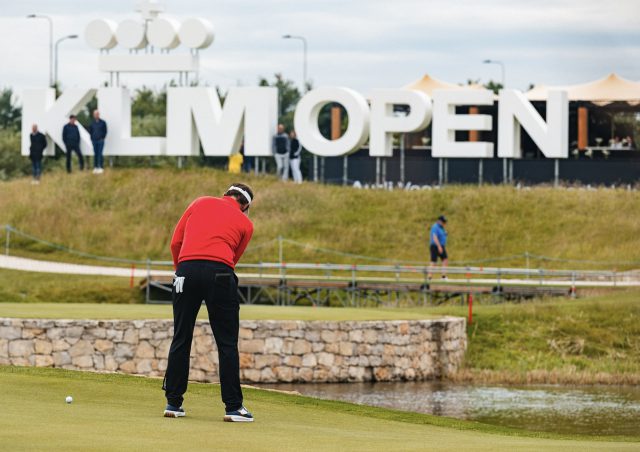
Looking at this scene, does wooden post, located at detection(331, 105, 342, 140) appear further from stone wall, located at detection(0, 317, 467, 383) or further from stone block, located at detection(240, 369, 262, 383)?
stone block, located at detection(240, 369, 262, 383)

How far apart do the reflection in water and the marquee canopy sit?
123 ft

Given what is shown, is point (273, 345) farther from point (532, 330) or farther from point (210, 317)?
point (210, 317)

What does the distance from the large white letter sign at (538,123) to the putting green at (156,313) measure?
23.1 metres

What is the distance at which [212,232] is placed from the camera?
1245 cm

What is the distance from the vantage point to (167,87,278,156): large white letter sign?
53.8 metres

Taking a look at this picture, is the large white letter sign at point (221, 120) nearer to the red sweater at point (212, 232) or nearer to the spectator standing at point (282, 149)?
the spectator standing at point (282, 149)

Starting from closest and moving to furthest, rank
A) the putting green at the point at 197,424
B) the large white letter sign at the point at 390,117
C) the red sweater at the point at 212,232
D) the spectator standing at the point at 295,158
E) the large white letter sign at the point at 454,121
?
the putting green at the point at 197,424
the red sweater at the point at 212,232
the large white letter sign at the point at 390,117
the large white letter sign at the point at 454,121
the spectator standing at the point at 295,158

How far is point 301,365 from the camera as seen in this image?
26.9 meters

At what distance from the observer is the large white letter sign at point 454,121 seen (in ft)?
173

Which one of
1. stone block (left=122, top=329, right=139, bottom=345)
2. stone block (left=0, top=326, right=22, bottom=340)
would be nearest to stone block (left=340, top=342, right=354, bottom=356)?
stone block (left=122, top=329, right=139, bottom=345)

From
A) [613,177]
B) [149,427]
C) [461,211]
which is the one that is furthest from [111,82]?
[149,427]

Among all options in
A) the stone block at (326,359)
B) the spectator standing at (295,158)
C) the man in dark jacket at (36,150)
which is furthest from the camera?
the spectator standing at (295,158)

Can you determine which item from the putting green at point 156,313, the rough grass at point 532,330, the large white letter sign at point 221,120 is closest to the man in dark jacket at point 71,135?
the large white letter sign at point 221,120

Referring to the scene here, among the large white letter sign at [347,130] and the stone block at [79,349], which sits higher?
the large white letter sign at [347,130]
